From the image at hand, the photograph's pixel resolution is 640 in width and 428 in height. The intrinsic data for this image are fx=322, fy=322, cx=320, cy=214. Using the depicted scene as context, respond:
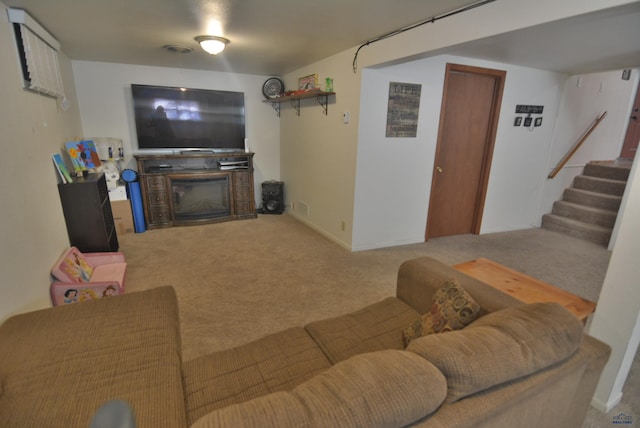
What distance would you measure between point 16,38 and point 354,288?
319cm

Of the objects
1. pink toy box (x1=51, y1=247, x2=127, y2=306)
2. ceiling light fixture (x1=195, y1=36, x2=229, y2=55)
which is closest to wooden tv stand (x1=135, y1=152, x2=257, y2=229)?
pink toy box (x1=51, y1=247, x2=127, y2=306)

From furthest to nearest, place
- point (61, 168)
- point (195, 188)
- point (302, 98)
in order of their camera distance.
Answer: point (195, 188) → point (302, 98) → point (61, 168)

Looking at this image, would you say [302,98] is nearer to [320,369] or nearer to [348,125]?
[348,125]

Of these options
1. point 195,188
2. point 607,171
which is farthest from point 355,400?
point 607,171

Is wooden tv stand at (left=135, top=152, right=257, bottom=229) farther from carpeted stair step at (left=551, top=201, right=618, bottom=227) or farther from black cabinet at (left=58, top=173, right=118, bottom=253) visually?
carpeted stair step at (left=551, top=201, right=618, bottom=227)

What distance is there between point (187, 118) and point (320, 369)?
426 centimetres

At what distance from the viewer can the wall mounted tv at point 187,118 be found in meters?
4.38

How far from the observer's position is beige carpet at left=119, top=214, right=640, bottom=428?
8.11ft

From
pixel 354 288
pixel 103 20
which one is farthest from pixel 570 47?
pixel 103 20

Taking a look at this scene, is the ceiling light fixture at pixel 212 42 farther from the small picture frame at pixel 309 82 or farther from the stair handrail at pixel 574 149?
the stair handrail at pixel 574 149

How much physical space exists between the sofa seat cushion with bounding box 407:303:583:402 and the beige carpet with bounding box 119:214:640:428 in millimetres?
1015

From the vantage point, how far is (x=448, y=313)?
134 centimetres

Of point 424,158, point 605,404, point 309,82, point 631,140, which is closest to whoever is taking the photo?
point 605,404

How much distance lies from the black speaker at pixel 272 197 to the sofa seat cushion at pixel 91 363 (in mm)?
3527
